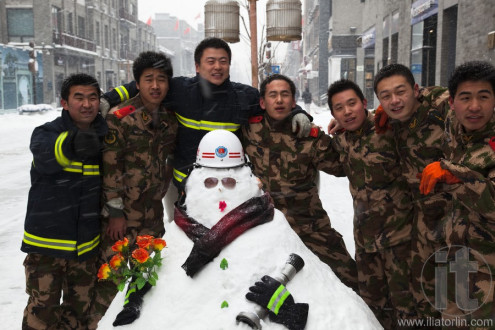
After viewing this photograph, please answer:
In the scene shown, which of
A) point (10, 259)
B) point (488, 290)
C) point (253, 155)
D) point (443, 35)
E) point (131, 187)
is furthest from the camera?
point (443, 35)

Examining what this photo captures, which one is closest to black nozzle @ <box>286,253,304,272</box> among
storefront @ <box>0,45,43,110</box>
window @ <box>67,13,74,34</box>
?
storefront @ <box>0,45,43,110</box>

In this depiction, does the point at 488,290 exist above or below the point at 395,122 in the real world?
below

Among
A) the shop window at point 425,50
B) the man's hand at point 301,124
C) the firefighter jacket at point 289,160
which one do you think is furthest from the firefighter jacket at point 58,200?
the shop window at point 425,50

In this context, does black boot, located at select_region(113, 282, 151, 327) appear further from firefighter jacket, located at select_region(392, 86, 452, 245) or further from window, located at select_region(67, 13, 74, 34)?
window, located at select_region(67, 13, 74, 34)

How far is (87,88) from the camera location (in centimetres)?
320

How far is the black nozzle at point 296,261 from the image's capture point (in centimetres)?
222

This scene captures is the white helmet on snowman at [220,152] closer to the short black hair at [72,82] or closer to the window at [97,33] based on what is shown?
the short black hair at [72,82]

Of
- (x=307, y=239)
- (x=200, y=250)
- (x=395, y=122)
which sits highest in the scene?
(x=395, y=122)

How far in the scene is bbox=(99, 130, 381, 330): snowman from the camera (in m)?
2.10

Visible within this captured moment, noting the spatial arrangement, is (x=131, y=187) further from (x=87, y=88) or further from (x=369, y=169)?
(x=369, y=169)

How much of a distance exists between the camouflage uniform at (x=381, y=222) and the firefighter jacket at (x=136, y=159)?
1519mm

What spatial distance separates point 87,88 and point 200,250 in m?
1.63

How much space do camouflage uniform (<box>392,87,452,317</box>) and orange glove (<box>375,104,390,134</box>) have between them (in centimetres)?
9

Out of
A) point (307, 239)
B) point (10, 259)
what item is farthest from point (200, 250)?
point (10, 259)
